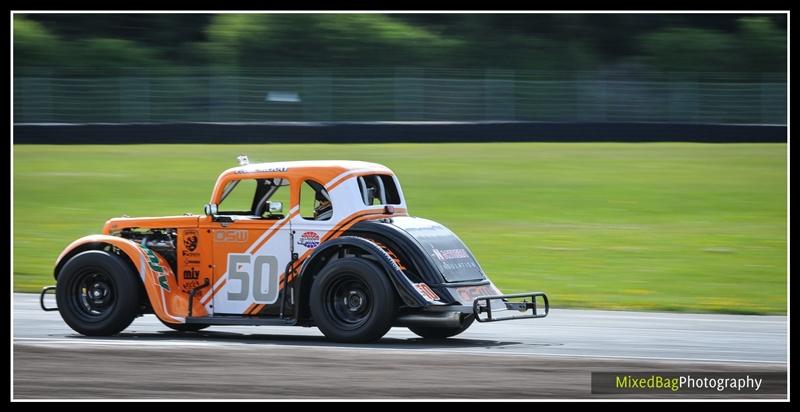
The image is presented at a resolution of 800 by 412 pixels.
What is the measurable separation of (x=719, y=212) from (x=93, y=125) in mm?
17903

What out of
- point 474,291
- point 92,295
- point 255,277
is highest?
point 255,277

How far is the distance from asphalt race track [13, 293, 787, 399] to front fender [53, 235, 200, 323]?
0.99 ft

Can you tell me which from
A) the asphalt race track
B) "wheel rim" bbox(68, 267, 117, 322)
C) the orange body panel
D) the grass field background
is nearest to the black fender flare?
the orange body panel

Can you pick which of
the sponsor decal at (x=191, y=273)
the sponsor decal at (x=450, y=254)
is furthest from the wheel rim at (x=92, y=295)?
the sponsor decal at (x=450, y=254)

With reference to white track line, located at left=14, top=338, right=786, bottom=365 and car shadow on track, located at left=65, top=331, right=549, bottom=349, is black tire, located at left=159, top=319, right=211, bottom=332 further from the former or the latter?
white track line, located at left=14, top=338, right=786, bottom=365

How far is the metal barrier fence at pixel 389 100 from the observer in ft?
121

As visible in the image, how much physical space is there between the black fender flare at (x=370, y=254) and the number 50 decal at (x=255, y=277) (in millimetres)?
379

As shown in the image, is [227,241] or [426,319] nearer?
[426,319]

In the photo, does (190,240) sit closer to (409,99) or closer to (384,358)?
(384,358)

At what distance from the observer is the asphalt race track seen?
10.1m

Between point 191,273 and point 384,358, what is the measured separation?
287cm

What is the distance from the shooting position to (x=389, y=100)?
1459 inches

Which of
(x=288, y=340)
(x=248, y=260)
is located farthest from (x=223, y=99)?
(x=288, y=340)

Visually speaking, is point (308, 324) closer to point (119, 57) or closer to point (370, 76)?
point (370, 76)
